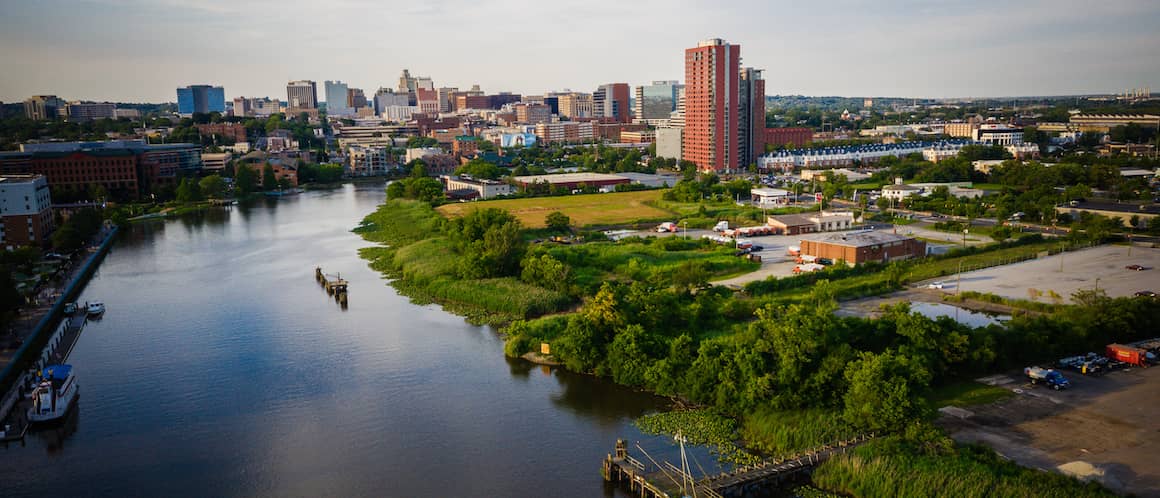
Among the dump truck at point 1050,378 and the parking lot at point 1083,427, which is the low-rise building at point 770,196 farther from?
the dump truck at point 1050,378

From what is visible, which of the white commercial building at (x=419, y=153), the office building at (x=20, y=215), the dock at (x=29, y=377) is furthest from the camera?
the white commercial building at (x=419, y=153)

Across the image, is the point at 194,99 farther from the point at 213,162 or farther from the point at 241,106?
the point at 213,162

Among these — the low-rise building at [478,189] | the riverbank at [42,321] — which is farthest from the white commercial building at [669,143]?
Answer: the riverbank at [42,321]

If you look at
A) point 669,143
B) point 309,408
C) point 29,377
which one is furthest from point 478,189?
point 309,408

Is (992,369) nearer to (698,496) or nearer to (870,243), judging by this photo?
(698,496)

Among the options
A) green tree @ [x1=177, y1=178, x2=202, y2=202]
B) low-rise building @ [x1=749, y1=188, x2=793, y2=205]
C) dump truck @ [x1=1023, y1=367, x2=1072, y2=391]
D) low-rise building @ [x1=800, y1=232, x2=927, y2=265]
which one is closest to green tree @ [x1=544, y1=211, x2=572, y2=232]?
low-rise building @ [x1=800, y1=232, x2=927, y2=265]

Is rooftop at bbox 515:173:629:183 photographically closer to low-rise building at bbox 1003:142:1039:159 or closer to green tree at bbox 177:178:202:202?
green tree at bbox 177:178:202:202
